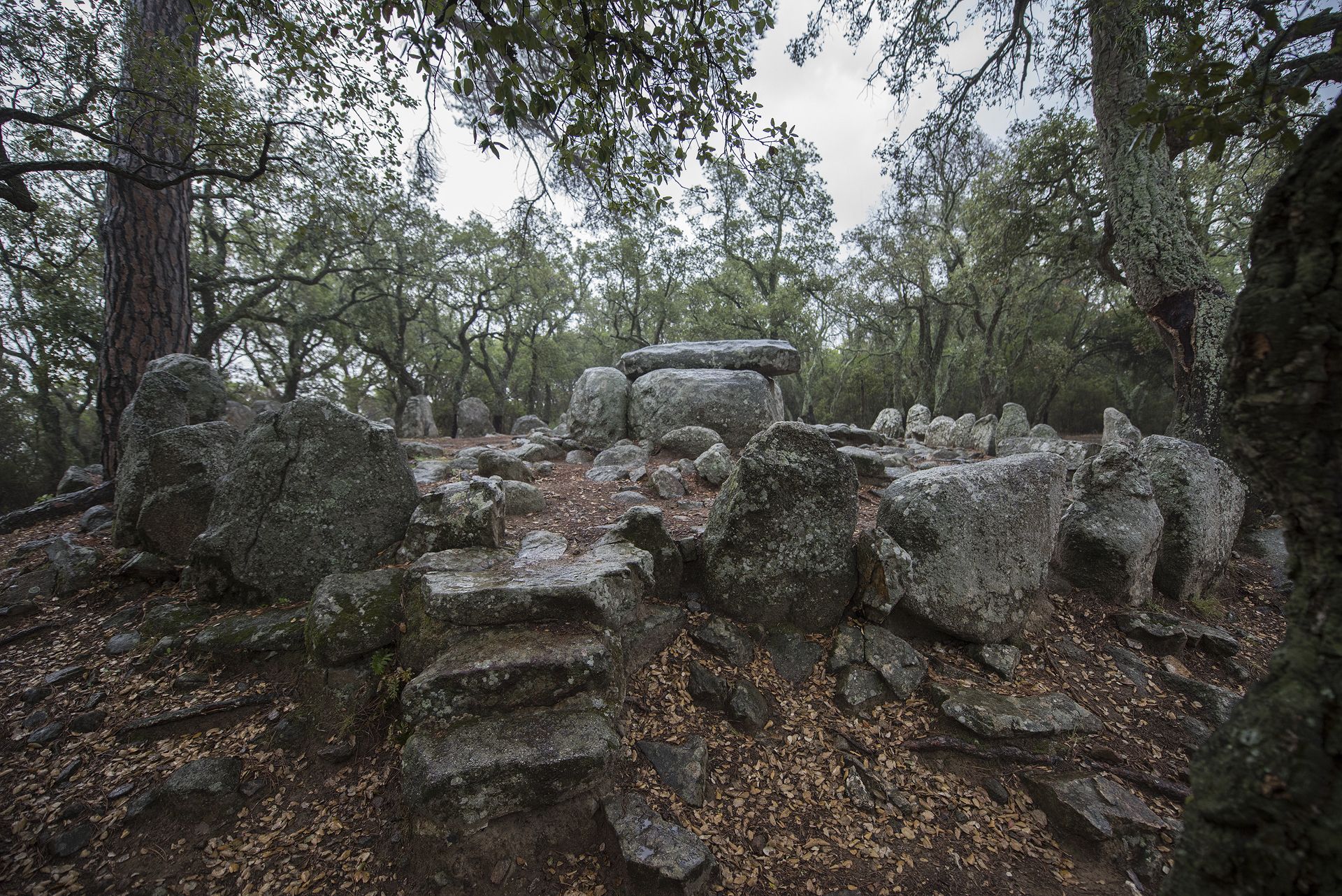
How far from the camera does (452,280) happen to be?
64.0 ft

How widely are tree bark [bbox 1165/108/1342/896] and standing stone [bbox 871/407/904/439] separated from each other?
18781mm

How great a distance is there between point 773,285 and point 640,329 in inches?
284

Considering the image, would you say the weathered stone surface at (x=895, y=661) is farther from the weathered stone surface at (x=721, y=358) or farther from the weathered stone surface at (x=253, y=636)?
the weathered stone surface at (x=721, y=358)

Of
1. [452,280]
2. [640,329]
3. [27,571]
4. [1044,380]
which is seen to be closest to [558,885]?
[27,571]

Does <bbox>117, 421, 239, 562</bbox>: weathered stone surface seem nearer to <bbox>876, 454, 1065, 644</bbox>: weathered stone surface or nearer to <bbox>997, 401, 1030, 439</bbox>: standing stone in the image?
<bbox>876, 454, 1065, 644</bbox>: weathered stone surface

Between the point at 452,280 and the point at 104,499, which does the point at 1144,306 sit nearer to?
the point at 104,499

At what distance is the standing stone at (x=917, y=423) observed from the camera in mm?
Answer: 18656

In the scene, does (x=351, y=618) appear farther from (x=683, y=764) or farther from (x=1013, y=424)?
(x=1013, y=424)

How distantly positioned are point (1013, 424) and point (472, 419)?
19.4m

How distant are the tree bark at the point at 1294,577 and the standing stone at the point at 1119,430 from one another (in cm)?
1386

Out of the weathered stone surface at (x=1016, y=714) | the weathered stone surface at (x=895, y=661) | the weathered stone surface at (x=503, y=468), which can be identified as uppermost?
the weathered stone surface at (x=503, y=468)

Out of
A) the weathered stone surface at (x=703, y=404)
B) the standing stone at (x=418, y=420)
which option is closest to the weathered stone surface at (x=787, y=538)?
the weathered stone surface at (x=703, y=404)

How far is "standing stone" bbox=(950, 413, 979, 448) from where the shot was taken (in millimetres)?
16109

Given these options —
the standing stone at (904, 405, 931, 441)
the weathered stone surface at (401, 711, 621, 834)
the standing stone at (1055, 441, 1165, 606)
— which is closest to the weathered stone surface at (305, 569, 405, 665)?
the weathered stone surface at (401, 711, 621, 834)
